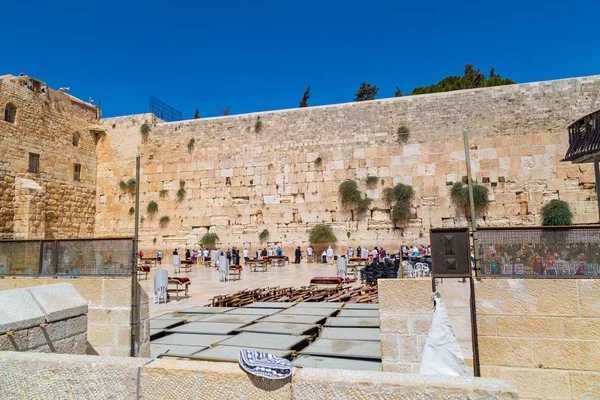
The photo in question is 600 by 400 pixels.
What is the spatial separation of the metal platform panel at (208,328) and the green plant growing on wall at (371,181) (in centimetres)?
1222

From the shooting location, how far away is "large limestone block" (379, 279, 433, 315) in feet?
11.3

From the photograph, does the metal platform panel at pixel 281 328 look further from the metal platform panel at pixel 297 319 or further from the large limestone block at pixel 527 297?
the large limestone block at pixel 527 297

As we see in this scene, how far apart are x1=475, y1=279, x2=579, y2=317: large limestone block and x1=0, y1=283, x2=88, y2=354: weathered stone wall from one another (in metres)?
3.38

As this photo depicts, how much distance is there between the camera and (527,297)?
3.11m

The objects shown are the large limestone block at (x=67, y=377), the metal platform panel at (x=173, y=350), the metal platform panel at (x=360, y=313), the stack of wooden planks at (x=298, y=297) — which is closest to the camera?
the large limestone block at (x=67, y=377)

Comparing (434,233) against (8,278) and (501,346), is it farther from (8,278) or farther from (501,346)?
(8,278)

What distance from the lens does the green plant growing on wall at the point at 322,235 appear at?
16.6 m

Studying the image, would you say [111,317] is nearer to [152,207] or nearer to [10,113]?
[152,207]

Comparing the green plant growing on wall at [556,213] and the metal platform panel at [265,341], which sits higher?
the green plant growing on wall at [556,213]

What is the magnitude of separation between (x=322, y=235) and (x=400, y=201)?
11.3ft

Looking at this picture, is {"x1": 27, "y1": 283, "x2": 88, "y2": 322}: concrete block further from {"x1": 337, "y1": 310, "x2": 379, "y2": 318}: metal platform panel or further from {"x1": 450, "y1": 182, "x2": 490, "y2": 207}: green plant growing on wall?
{"x1": 450, "y1": 182, "x2": 490, "y2": 207}: green plant growing on wall

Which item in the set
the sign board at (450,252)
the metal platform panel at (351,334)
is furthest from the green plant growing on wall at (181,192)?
the sign board at (450,252)

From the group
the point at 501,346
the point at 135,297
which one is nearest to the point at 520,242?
the point at 501,346

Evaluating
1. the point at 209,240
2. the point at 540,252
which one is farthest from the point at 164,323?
the point at 209,240
